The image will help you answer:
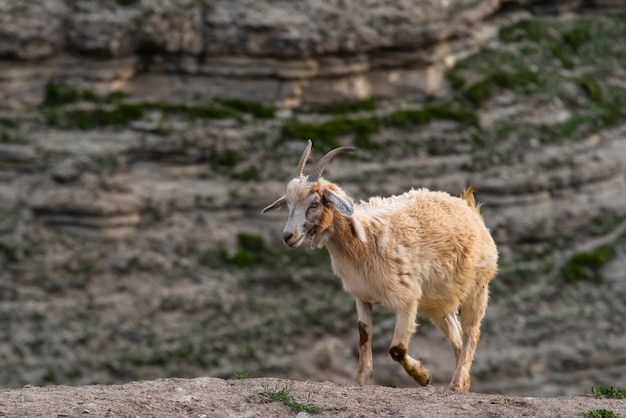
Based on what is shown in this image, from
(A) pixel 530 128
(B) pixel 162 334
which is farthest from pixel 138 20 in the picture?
(A) pixel 530 128

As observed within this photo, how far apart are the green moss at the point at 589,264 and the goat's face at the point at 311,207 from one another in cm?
2221

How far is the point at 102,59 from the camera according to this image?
3366 centimetres

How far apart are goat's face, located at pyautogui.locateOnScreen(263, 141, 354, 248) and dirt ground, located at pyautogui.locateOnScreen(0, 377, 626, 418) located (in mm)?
1582

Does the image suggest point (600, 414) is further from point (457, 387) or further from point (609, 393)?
point (457, 387)

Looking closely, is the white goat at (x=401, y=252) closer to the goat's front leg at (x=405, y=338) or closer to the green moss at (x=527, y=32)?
the goat's front leg at (x=405, y=338)

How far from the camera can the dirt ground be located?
12.0 m

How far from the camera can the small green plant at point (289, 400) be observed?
12.4 meters

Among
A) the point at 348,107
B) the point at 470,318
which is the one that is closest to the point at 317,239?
the point at 470,318

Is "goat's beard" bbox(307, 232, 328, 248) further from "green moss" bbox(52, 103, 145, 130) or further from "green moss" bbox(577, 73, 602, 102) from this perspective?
"green moss" bbox(577, 73, 602, 102)

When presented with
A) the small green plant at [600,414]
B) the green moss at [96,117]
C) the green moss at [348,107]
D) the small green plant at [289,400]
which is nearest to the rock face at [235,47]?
the green moss at [348,107]

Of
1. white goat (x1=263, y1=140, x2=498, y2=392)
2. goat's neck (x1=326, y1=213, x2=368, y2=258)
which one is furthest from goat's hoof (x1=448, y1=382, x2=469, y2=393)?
goat's neck (x1=326, y1=213, x2=368, y2=258)

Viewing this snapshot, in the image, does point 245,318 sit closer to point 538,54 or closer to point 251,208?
point 251,208

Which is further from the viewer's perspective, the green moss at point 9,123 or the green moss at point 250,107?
the green moss at point 250,107

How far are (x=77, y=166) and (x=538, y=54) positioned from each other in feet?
47.4
